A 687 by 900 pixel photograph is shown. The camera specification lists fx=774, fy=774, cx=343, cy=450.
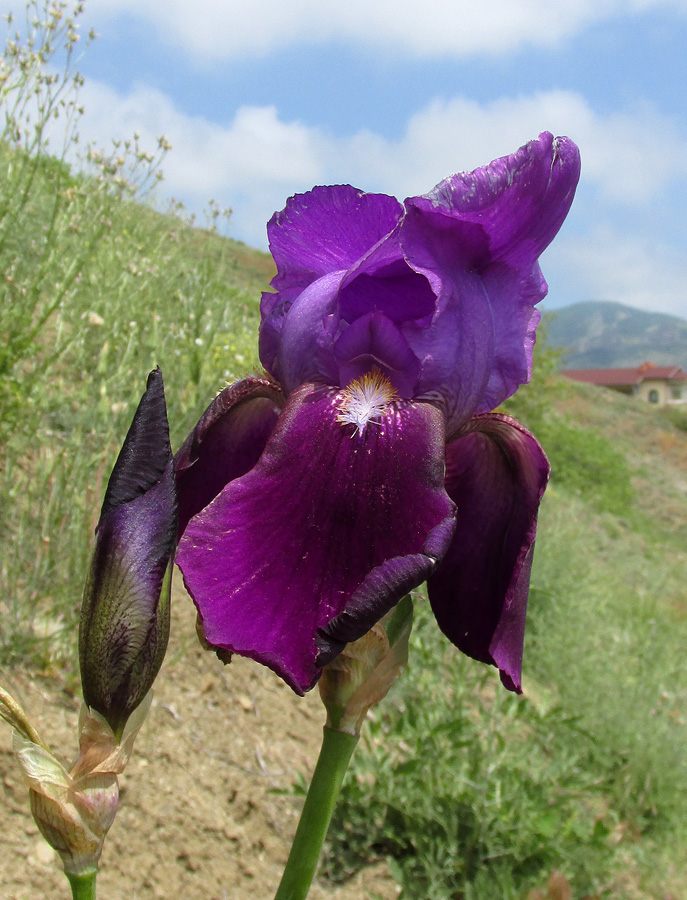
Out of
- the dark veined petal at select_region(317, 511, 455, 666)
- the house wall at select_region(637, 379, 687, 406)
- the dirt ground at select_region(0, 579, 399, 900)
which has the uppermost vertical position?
the house wall at select_region(637, 379, 687, 406)

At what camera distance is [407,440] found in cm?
83

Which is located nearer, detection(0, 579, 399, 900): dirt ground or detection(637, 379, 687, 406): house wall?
detection(0, 579, 399, 900): dirt ground

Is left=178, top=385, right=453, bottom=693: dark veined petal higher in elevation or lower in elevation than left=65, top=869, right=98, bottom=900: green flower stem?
higher

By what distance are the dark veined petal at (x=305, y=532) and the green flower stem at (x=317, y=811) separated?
0.66 ft

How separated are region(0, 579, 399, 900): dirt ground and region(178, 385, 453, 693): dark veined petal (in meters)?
1.96

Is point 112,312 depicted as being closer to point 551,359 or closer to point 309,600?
point 309,600

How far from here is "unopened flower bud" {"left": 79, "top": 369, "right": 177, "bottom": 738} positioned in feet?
2.66

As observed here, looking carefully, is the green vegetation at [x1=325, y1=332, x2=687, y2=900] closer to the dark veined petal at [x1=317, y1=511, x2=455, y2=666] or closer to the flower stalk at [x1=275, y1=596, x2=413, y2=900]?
the flower stalk at [x1=275, y1=596, x2=413, y2=900]

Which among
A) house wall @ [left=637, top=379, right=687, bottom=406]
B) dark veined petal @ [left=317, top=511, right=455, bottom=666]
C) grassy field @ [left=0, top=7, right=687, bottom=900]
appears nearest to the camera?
dark veined petal @ [left=317, top=511, right=455, bottom=666]

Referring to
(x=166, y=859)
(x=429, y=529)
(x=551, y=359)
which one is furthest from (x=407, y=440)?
(x=551, y=359)

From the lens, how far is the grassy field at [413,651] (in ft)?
9.79

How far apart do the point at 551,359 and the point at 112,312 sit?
45.9 feet

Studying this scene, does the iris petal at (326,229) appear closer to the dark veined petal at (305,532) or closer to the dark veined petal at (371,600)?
the dark veined petal at (305,532)

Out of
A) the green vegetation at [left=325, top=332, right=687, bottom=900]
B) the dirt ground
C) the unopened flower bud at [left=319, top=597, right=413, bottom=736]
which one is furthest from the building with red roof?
the unopened flower bud at [left=319, top=597, right=413, bottom=736]
